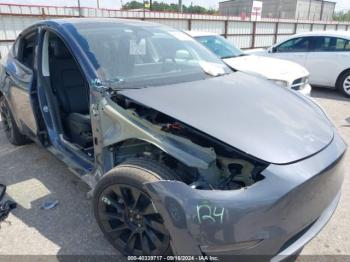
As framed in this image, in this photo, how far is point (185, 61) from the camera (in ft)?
10.2

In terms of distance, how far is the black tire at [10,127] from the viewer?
4189mm

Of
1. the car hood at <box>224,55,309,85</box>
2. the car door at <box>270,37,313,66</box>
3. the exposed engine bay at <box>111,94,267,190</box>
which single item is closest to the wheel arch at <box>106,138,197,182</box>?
the exposed engine bay at <box>111,94,267,190</box>

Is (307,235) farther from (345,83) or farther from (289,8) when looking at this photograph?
(289,8)

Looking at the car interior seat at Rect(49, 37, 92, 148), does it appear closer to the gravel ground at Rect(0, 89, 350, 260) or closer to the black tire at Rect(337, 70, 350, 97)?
the gravel ground at Rect(0, 89, 350, 260)

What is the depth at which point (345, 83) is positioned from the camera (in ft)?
24.6

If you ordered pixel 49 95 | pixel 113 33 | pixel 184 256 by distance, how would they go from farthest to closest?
1. pixel 49 95
2. pixel 113 33
3. pixel 184 256

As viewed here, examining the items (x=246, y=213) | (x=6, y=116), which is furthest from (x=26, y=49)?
(x=246, y=213)

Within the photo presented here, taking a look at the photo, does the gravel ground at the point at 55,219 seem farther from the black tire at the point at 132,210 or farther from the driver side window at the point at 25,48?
the driver side window at the point at 25,48

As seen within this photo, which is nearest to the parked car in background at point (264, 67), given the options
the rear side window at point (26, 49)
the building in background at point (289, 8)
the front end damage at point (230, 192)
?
the rear side window at point (26, 49)

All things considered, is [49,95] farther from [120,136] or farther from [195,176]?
[195,176]

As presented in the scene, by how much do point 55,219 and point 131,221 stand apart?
37.5 inches

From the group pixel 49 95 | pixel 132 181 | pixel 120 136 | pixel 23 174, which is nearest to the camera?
pixel 132 181

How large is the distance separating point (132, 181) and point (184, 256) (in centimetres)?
55

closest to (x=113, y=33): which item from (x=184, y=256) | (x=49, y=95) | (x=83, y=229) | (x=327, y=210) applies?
(x=49, y=95)
